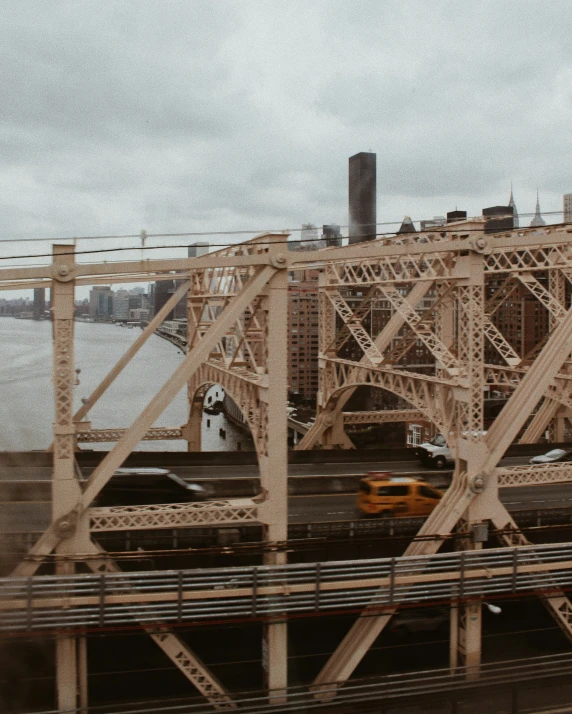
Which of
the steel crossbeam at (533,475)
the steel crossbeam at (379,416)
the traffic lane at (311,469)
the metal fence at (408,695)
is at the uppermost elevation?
the steel crossbeam at (379,416)

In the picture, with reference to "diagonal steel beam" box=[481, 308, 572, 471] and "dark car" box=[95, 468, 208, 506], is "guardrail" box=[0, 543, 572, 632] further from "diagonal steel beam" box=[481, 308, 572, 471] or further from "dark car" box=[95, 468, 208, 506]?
"dark car" box=[95, 468, 208, 506]

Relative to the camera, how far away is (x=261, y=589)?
748 centimetres

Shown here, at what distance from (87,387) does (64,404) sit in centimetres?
2445

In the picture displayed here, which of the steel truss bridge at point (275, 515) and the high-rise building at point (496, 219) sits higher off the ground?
the high-rise building at point (496, 219)

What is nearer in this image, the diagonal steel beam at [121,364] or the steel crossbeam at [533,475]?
the steel crossbeam at [533,475]

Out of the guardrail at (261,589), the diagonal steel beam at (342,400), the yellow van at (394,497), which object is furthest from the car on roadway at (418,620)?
the diagonal steel beam at (342,400)

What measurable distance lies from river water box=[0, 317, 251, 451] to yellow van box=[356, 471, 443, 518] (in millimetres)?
5130

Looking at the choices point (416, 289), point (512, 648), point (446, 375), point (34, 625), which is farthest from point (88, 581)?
point (416, 289)

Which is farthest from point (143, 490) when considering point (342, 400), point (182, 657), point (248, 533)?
point (342, 400)

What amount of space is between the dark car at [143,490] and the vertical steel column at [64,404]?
3017mm

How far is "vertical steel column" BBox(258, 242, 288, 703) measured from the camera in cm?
767

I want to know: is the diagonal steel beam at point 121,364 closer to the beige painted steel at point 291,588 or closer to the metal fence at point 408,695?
the beige painted steel at point 291,588

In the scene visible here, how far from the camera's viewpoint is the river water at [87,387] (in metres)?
15.9

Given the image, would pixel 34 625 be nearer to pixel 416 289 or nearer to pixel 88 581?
pixel 88 581
